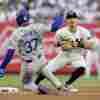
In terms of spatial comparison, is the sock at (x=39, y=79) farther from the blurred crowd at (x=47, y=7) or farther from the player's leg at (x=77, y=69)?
the blurred crowd at (x=47, y=7)

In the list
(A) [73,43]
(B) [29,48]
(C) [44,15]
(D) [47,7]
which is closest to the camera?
(A) [73,43]

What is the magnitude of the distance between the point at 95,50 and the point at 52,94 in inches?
25.3

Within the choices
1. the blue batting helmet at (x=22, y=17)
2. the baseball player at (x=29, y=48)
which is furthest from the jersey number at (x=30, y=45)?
the blue batting helmet at (x=22, y=17)

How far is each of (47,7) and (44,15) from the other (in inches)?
8.7

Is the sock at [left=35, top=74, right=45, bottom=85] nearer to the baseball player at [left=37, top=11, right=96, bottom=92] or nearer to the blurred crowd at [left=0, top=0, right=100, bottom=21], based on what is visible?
the baseball player at [left=37, top=11, right=96, bottom=92]

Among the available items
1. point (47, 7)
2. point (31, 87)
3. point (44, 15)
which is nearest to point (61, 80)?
point (31, 87)

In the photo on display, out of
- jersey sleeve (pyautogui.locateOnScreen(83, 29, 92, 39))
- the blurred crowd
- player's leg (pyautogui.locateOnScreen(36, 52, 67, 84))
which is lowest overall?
player's leg (pyautogui.locateOnScreen(36, 52, 67, 84))

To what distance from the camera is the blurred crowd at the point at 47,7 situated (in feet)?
20.5

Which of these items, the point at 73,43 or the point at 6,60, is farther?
the point at 6,60

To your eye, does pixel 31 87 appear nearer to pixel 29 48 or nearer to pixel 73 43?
pixel 29 48

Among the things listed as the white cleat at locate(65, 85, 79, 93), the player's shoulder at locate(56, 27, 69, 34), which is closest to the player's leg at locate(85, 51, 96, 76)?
the white cleat at locate(65, 85, 79, 93)

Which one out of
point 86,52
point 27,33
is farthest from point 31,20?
point 86,52

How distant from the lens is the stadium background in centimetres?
616

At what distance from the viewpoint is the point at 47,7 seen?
6551 millimetres
